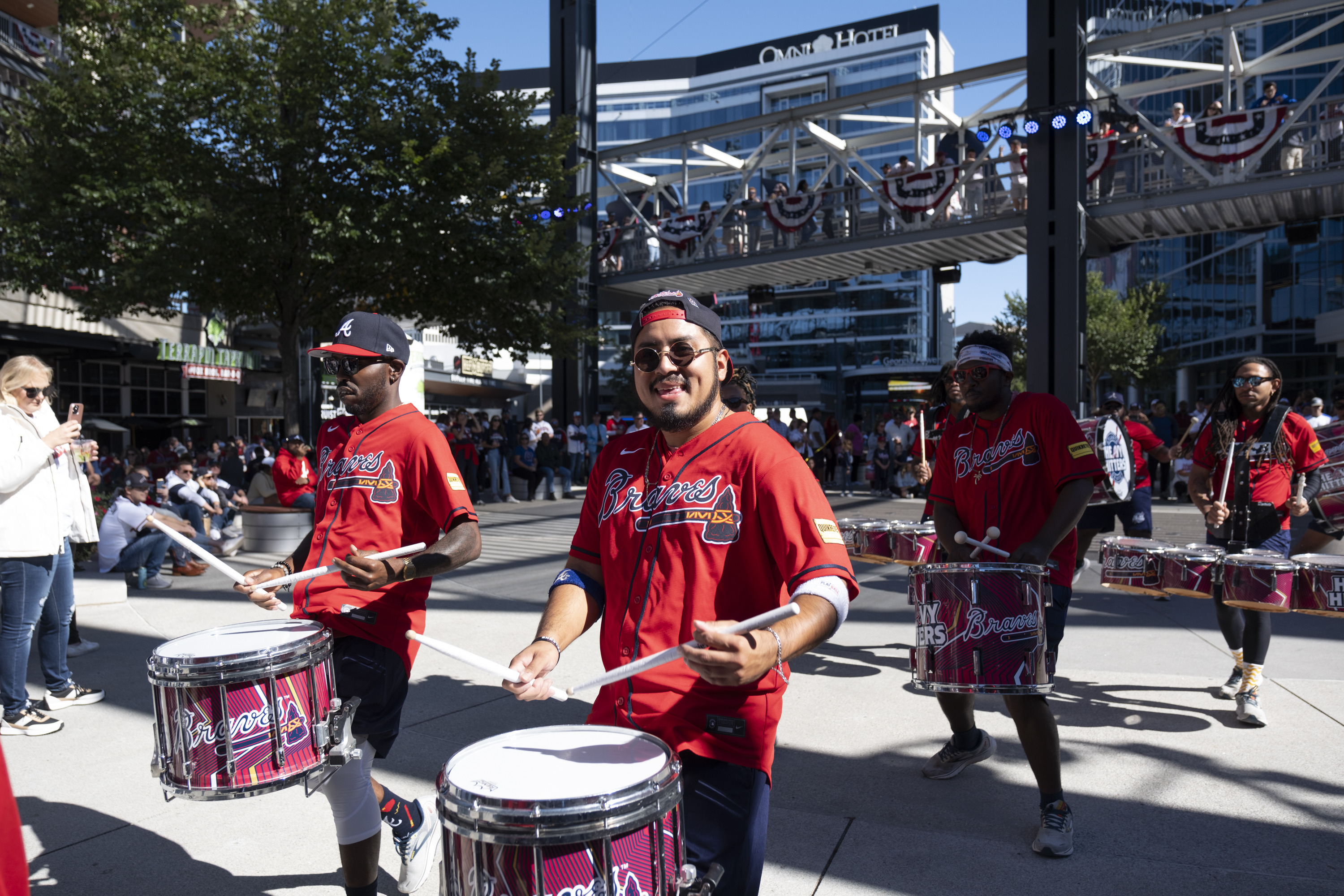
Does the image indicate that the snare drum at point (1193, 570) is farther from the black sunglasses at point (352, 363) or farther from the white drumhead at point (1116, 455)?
the black sunglasses at point (352, 363)

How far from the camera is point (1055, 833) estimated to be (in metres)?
3.63

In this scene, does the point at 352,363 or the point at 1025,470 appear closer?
the point at 352,363

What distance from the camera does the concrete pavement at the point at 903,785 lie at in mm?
3510

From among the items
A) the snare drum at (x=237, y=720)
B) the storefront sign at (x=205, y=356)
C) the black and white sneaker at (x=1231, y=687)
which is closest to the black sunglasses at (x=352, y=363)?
the snare drum at (x=237, y=720)

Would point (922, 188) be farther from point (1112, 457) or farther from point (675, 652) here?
point (675, 652)

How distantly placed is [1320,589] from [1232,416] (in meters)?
1.25

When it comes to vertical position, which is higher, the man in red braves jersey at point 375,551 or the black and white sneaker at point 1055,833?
the man in red braves jersey at point 375,551

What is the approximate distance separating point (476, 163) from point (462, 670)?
39.8 ft

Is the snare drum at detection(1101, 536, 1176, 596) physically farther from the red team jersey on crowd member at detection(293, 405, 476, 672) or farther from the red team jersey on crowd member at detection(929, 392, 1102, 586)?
the red team jersey on crowd member at detection(293, 405, 476, 672)

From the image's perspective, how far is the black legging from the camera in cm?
523

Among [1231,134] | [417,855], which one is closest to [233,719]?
[417,855]

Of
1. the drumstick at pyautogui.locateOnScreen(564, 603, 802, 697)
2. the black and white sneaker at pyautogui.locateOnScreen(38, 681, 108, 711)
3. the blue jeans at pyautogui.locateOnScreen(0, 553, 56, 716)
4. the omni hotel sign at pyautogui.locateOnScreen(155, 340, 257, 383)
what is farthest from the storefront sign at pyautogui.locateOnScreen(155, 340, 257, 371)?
the drumstick at pyautogui.locateOnScreen(564, 603, 802, 697)

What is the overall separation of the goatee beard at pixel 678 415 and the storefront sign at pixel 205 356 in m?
24.7

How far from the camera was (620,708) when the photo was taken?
2230 millimetres
